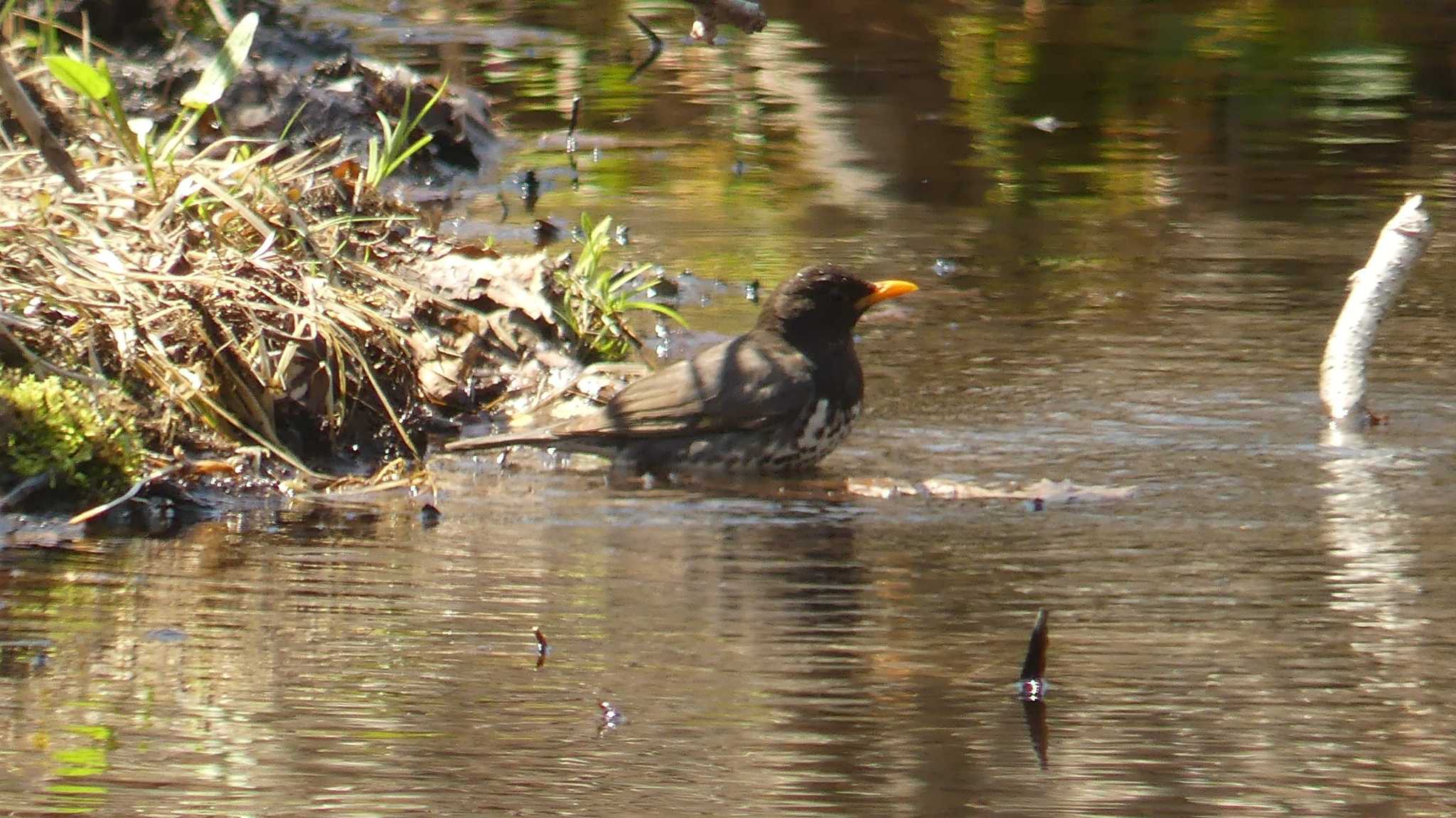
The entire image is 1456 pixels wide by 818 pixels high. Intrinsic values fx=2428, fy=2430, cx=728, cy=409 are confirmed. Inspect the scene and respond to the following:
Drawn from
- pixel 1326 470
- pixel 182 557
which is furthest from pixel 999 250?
pixel 182 557

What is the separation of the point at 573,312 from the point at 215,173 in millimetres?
1434

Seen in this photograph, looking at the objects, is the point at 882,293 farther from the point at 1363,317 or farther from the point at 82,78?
the point at 82,78

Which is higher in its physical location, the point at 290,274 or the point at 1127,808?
the point at 290,274

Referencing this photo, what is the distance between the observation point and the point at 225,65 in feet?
16.9

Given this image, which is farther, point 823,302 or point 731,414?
point 823,302

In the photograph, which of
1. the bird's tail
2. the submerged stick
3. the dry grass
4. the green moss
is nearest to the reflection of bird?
the bird's tail

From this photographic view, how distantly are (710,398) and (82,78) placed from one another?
2.47 metres

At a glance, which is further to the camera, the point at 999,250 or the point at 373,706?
the point at 999,250

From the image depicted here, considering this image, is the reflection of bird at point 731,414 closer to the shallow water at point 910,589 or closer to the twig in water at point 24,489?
the shallow water at point 910,589

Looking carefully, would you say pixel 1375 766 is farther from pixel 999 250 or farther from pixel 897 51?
pixel 897 51

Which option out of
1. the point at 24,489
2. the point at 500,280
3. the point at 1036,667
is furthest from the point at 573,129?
the point at 1036,667

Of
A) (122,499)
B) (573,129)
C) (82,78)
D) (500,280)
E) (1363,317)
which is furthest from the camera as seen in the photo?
(573,129)

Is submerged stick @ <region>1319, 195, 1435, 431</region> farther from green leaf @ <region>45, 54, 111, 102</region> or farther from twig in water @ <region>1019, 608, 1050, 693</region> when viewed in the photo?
green leaf @ <region>45, 54, 111, 102</region>

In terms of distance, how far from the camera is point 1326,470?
22.3 ft
